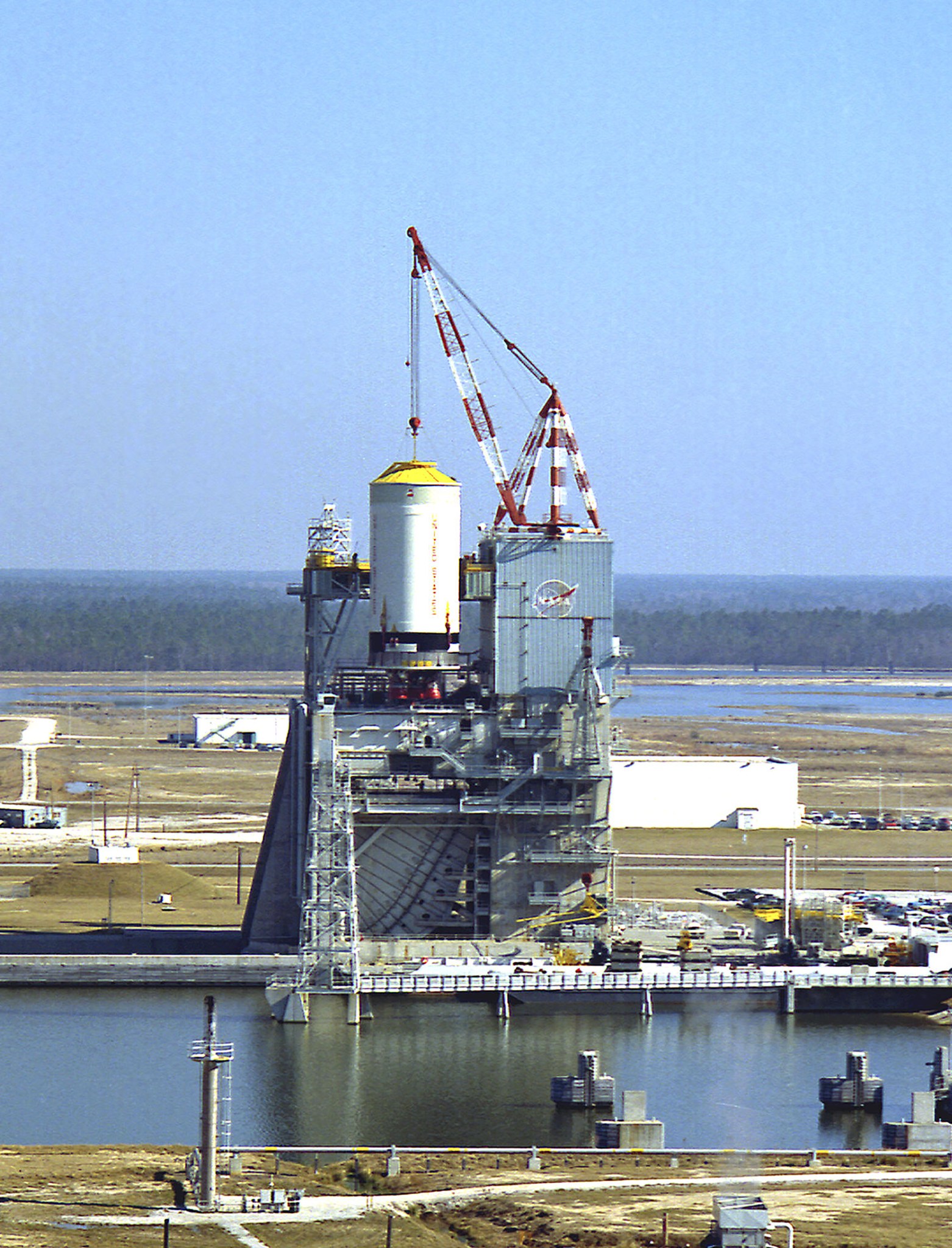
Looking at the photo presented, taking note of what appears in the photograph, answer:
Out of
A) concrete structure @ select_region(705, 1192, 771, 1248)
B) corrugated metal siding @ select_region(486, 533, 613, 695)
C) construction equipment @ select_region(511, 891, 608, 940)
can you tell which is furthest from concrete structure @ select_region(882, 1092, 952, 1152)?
corrugated metal siding @ select_region(486, 533, 613, 695)

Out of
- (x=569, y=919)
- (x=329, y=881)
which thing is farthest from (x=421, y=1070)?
(x=569, y=919)

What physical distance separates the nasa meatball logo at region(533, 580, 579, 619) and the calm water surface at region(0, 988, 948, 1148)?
16.1m

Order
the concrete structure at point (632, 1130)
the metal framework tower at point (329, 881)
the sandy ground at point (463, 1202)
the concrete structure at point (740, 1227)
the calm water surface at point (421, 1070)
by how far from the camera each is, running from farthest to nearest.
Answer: the metal framework tower at point (329, 881)
the calm water surface at point (421, 1070)
the concrete structure at point (632, 1130)
the sandy ground at point (463, 1202)
the concrete structure at point (740, 1227)

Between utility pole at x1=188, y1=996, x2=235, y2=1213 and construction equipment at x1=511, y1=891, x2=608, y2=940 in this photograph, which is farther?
construction equipment at x1=511, y1=891, x2=608, y2=940

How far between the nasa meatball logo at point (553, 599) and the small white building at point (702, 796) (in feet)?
153

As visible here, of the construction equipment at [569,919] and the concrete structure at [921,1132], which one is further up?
the construction equipment at [569,919]

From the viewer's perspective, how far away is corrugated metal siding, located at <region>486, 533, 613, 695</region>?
9819 cm

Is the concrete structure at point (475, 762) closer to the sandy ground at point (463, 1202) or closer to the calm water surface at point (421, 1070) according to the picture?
the calm water surface at point (421, 1070)

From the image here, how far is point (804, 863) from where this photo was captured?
432 ft

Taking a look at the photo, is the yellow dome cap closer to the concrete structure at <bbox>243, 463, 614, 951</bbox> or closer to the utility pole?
the concrete structure at <bbox>243, 463, 614, 951</bbox>

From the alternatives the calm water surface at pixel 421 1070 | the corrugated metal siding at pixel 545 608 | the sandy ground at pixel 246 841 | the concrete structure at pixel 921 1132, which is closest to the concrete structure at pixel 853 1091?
the calm water surface at pixel 421 1070

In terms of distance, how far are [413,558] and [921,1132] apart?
35.0 m

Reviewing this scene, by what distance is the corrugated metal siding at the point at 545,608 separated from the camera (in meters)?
98.2

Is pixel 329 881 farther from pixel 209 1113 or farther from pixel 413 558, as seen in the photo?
pixel 209 1113
